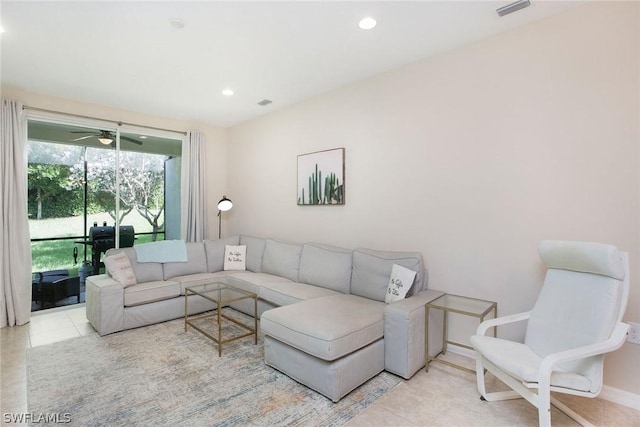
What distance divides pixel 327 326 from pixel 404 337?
0.60 meters

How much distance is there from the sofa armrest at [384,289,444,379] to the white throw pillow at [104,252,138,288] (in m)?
2.84

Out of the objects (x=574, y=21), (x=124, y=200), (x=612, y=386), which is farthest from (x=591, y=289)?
(x=124, y=200)

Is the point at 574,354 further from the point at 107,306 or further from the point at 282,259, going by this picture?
the point at 107,306

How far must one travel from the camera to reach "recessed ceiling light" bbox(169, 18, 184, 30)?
236 centimetres

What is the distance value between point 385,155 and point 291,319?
1.89m

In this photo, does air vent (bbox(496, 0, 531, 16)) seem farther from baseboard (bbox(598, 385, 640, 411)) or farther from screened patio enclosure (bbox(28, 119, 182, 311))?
screened patio enclosure (bbox(28, 119, 182, 311))

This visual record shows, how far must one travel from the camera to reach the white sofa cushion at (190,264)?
4006 millimetres

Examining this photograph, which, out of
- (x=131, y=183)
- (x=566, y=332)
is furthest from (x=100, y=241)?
(x=566, y=332)

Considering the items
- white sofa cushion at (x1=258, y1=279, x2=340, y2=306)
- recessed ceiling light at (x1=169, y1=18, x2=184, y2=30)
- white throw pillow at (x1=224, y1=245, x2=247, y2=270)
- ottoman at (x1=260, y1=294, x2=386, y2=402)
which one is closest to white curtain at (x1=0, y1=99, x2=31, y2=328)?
white throw pillow at (x1=224, y1=245, x2=247, y2=270)

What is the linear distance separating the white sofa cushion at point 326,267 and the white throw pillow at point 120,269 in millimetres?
1902

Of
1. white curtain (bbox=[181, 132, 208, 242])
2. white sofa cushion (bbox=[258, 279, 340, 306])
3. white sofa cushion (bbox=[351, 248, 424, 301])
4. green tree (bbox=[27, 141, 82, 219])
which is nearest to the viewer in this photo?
white sofa cushion (bbox=[351, 248, 424, 301])

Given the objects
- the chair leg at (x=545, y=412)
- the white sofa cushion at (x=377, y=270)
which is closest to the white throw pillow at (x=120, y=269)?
the white sofa cushion at (x=377, y=270)

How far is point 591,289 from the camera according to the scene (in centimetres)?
194

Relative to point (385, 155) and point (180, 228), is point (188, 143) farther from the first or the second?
point (385, 155)
